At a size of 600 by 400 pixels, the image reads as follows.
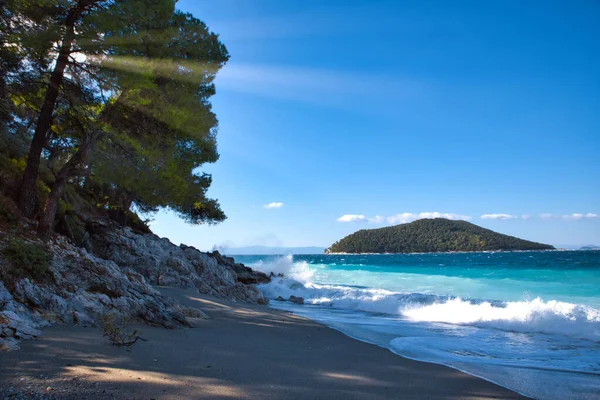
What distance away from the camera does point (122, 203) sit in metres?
18.8

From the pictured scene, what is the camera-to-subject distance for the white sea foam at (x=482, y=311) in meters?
9.88

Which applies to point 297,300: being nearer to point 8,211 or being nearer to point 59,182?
point 59,182

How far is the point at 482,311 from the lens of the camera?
1197 centimetres

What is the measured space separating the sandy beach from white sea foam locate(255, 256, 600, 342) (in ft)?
20.6

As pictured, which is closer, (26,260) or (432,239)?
(26,260)

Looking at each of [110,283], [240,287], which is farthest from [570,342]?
[240,287]

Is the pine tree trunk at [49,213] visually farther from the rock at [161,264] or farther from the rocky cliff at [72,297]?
the rock at [161,264]

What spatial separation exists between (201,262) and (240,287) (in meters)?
2.17

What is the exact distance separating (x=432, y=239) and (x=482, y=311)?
90686 mm

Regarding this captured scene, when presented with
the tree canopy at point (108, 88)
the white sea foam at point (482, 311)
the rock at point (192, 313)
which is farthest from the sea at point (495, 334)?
the tree canopy at point (108, 88)

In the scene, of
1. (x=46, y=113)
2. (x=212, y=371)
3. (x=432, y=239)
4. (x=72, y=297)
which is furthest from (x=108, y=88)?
(x=432, y=239)

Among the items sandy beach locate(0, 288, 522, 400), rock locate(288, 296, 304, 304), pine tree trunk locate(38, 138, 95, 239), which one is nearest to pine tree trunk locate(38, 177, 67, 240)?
pine tree trunk locate(38, 138, 95, 239)

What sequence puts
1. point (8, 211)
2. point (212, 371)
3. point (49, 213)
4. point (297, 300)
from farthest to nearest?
point (297, 300) → point (49, 213) → point (8, 211) → point (212, 371)

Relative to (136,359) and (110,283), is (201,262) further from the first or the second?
(136,359)
